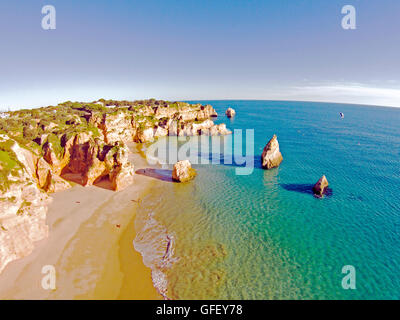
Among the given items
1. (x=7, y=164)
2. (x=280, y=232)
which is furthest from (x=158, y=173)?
(x=280, y=232)

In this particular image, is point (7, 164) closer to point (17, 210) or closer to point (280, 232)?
point (17, 210)

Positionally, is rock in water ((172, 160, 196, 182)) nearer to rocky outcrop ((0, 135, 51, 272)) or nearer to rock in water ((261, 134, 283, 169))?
rock in water ((261, 134, 283, 169))

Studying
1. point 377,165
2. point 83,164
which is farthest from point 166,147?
point 377,165

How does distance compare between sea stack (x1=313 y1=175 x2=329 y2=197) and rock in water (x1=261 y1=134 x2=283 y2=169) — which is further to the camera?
→ rock in water (x1=261 y1=134 x2=283 y2=169)

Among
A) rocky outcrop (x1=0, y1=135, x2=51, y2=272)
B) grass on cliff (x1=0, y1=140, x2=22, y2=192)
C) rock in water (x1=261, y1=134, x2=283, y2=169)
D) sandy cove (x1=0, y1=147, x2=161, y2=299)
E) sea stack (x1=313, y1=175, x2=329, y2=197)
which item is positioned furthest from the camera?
rock in water (x1=261, y1=134, x2=283, y2=169)

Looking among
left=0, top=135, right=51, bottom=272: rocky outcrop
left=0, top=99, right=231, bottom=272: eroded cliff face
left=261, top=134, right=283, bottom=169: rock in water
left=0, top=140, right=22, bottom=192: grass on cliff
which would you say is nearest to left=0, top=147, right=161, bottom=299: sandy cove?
left=0, top=135, right=51, bottom=272: rocky outcrop

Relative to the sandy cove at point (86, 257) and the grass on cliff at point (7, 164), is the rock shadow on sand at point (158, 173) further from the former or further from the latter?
the grass on cliff at point (7, 164)

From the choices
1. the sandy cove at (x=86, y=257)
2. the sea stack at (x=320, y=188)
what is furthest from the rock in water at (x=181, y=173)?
the sea stack at (x=320, y=188)
